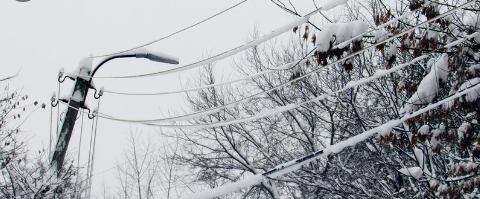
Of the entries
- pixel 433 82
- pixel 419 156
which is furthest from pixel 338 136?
pixel 433 82

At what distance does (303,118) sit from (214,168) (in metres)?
3.33

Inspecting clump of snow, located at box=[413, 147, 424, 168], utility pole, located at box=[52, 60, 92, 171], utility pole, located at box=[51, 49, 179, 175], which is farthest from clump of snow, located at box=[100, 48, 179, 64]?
clump of snow, located at box=[413, 147, 424, 168]

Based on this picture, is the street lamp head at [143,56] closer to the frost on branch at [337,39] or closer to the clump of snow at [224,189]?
the frost on branch at [337,39]

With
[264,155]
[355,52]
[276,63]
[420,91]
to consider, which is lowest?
[420,91]

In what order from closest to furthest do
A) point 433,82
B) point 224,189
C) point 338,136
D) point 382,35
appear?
point 224,189 → point 382,35 → point 433,82 → point 338,136

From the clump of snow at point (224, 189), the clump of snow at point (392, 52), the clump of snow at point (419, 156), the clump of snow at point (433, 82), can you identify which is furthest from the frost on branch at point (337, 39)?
the clump of snow at point (419, 156)

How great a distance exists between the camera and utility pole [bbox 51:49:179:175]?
A: 4.13m

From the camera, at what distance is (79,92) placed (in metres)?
4.52

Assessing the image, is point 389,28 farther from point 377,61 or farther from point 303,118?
point 303,118

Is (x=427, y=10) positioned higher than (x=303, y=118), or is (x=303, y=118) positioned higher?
(x=303, y=118)

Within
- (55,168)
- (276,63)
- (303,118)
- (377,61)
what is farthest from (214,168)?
(55,168)

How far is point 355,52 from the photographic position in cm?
296

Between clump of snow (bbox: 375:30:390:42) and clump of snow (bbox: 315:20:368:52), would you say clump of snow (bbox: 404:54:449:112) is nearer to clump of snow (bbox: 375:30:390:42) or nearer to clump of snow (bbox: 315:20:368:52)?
clump of snow (bbox: 375:30:390:42)

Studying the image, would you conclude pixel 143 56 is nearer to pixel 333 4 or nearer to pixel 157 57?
pixel 157 57
